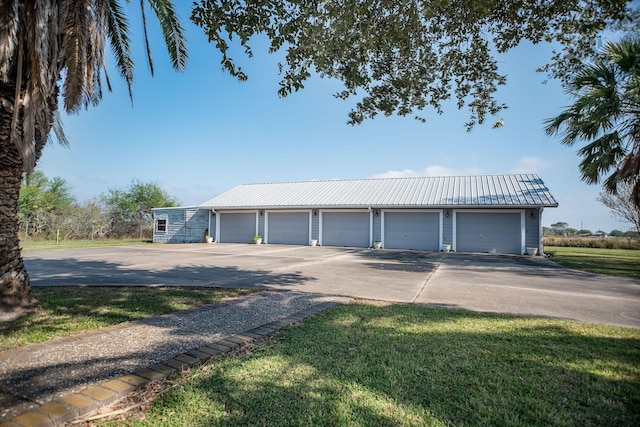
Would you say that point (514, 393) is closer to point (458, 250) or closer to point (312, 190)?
point (458, 250)

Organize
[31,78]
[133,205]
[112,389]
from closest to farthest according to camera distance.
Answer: [112,389]
[31,78]
[133,205]

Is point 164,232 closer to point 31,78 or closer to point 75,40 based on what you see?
point 75,40

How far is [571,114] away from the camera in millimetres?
10289

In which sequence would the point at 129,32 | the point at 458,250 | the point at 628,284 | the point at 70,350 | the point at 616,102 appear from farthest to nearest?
the point at 458,250
the point at 616,102
the point at 628,284
the point at 129,32
the point at 70,350

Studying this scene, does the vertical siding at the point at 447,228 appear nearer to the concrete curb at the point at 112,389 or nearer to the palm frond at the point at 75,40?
the concrete curb at the point at 112,389

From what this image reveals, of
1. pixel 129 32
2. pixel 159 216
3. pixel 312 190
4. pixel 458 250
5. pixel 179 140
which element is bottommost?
pixel 458 250

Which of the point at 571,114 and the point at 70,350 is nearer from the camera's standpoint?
the point at 70,350

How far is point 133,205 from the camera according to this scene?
26.8 meters

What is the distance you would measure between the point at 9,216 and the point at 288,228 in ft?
56.7

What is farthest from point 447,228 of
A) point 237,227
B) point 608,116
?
point 237,227

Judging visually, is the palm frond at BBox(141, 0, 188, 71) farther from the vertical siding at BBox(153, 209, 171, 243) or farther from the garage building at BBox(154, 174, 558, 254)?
the vertical siding at BBox(153, 209, 171, 243)

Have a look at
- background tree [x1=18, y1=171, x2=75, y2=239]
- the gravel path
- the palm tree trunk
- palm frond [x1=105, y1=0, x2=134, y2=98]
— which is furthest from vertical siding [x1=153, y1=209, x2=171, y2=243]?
the gravel path

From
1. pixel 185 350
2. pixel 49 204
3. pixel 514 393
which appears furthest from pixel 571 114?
pixel 49 204

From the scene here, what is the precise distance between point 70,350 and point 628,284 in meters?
11.1
